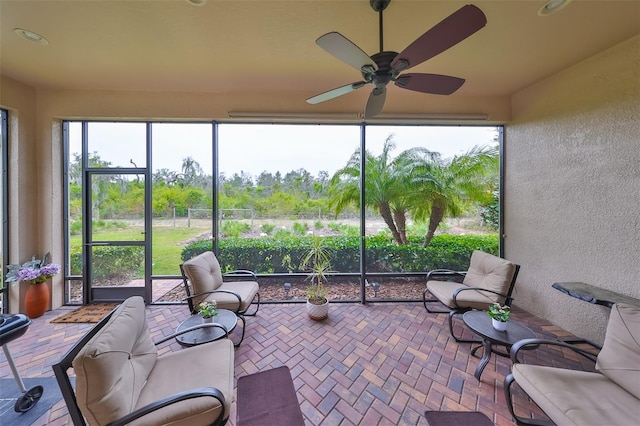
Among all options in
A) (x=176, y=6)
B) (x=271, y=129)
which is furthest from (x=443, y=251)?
(x=176, y=6)

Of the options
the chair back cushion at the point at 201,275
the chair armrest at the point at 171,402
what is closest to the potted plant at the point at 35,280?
the chair back cushion at the point at 201,275

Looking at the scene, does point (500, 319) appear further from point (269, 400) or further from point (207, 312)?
point (207, 312)

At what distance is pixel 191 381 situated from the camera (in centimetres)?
145

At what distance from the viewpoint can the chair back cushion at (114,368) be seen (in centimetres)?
108

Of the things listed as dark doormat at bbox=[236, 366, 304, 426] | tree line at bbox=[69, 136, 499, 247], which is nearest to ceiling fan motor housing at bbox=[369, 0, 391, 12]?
tree line at bbox=[69, 136, 499, 247]

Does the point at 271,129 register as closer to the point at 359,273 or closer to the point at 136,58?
the point at 136,58

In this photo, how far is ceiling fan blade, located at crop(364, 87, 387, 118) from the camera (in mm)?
1827

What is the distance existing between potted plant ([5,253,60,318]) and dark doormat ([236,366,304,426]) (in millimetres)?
3169

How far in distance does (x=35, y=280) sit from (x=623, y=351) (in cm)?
602

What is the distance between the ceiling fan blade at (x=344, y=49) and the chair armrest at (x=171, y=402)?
6.94ft

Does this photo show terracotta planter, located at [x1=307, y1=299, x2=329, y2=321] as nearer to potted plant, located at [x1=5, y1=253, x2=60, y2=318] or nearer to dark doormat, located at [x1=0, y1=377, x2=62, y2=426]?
dark doormat, located at [x1=0, y1=377, x2=62, y2=426]

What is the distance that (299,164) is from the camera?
3594mm

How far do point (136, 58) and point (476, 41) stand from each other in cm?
356

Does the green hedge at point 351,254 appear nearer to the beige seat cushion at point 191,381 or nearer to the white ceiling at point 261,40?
the beige seat cushion at point 191,381
